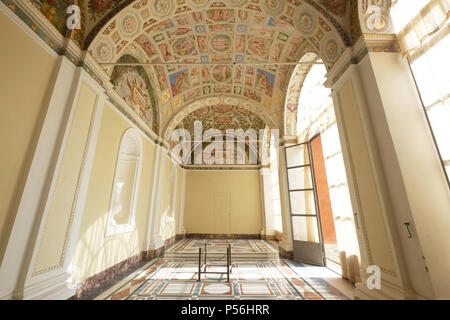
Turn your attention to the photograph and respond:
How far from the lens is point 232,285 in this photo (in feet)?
14.1

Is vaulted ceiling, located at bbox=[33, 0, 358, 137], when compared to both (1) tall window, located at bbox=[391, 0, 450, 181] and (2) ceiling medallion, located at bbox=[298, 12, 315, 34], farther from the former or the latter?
(1) tall window, located at bbox=[391, 0, 450, 181]

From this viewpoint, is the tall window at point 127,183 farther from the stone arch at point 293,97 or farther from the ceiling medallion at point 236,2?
the stone arch at point 293,97

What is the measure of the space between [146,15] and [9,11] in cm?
263

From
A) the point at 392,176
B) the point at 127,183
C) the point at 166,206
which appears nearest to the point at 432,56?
the point at 392,176

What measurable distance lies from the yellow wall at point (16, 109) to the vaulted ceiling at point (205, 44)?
0.88m

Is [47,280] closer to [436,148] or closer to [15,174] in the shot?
[15,174]

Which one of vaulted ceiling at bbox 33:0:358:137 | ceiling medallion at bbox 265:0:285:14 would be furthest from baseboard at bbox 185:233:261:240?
ceiling medallion at bbox 265:0:285:14

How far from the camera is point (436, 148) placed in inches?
100

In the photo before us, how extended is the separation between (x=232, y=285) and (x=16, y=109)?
509 cm

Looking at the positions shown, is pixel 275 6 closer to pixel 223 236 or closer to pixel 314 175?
pixel 314 175

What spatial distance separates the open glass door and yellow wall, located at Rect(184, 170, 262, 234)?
6021 millimetres

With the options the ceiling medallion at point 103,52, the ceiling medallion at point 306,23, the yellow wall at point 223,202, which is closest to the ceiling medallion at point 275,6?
the ceiling medallion at point 306,23

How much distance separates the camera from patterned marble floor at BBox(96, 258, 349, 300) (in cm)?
372

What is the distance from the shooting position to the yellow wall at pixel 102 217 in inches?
153
